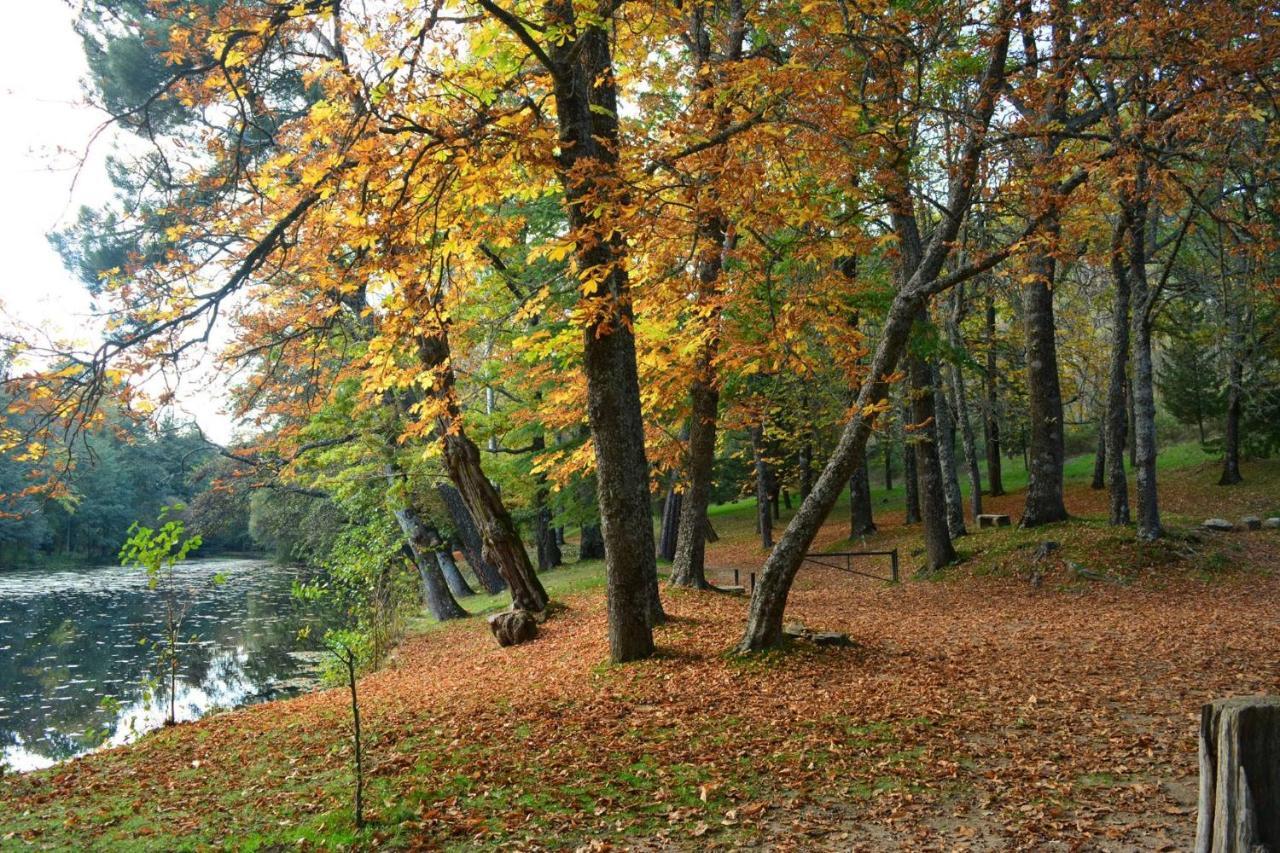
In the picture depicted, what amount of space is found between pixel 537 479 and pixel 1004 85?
508 inches

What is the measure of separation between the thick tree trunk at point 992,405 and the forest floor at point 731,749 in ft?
32.6

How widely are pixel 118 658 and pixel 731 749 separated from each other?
15.5 metres

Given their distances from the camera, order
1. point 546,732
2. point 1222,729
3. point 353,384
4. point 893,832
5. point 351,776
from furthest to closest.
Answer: point 353,384 → point 546,732 → point 351,776 → point 893,832 → point 1222,729

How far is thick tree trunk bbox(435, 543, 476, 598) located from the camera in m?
18.3

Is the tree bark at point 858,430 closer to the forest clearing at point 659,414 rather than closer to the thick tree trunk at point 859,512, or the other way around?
the forest clearing at point 659,414

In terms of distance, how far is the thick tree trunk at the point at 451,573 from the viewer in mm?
18341

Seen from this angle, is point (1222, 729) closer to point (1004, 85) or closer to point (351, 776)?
point (351, 776)

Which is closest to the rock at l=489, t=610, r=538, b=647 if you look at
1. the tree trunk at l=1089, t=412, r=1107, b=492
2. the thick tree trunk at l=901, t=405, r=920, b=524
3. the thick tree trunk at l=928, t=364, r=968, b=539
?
the thick tree trunk at l=928, t=364, r=968, b=539

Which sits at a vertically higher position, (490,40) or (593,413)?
(490,40)

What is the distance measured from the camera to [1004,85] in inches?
327

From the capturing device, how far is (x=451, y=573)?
1931 centimetres

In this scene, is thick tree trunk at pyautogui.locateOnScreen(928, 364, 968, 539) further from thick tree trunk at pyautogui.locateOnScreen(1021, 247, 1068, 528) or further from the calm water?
the calm water

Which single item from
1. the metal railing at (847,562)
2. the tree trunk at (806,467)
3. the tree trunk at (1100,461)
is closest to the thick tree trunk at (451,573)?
the metal railing at (847,562)

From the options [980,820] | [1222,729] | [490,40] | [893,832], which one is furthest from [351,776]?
[490,40]
